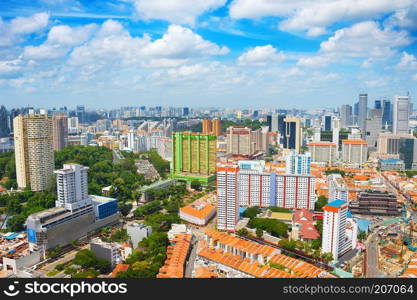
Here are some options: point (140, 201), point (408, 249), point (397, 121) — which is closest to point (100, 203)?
point (140, 201)

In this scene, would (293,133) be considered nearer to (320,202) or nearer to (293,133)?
(293,133)

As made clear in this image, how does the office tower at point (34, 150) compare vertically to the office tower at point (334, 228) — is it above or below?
above

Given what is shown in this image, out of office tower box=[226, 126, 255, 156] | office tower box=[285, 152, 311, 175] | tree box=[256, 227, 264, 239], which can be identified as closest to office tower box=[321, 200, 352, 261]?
tree box=[256, 227, 264, 239]

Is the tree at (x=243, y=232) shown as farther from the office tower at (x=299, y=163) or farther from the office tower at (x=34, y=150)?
the office tower at (x=34, y=150)

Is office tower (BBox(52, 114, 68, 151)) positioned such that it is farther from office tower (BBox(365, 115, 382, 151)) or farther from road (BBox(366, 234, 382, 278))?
office tower (BBox(365, 115, 382, 151))

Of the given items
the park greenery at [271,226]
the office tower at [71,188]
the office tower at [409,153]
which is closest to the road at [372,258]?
Result: the park greenery at [271,226]

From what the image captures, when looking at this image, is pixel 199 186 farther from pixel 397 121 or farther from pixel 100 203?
pixel 397 121

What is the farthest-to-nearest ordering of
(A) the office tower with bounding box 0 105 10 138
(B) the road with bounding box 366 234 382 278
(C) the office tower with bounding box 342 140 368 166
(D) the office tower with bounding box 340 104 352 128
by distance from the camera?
1. (D) the office tower with bounding box 340 104 352 128
2. (A) the office tower with bounding box 0 105 10 138
3. (C) the office tower with bounding box 342 140 368 166
4. (B) the road with bounding box 366 234 382 278
